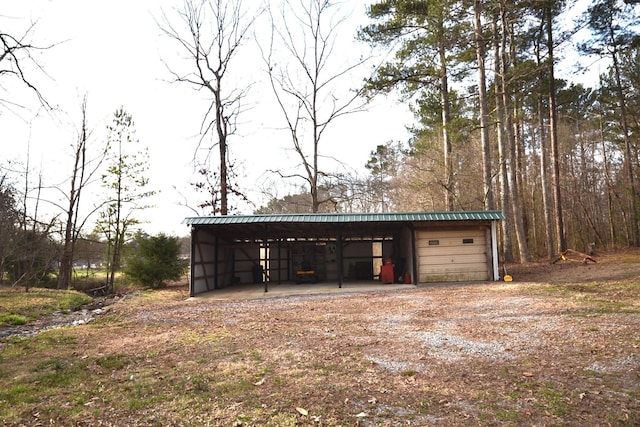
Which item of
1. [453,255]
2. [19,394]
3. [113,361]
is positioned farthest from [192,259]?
[19,394]

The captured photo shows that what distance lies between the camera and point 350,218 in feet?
42.1

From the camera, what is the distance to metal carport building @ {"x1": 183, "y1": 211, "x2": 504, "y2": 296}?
12742mm

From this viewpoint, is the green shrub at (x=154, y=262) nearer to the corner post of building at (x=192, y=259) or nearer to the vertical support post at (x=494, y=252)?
the corner post of building at (x=192, y=259)

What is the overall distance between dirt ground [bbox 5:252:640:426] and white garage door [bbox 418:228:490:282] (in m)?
4.47

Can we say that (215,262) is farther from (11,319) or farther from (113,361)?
(113,361)

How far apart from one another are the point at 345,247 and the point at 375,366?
13405mm

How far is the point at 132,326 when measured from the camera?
7.70 metres

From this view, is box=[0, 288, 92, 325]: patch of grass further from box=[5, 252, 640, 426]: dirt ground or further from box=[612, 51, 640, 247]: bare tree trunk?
box=[612, 51, 640, 247]: bare tree trunk

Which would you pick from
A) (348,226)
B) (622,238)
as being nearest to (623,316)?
(348,226)

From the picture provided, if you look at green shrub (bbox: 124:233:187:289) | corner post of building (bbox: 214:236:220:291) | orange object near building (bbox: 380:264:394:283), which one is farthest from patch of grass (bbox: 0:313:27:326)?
orange object near building (bbox: 380:264:394:283)

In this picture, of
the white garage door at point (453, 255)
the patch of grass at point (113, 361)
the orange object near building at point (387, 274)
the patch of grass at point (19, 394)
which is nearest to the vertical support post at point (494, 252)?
the white garage door at point (453, 255)

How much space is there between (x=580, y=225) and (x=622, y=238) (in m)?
2.17

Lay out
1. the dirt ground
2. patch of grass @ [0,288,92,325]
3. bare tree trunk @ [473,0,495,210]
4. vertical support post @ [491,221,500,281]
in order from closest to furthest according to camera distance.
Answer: the dirt ground → patch of grass @ [0,288,92,325] → vertical support post @ [491,221,500,281] → bare tree trunk @ [473,0,495,210]

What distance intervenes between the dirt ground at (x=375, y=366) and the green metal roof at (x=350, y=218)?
412cm
